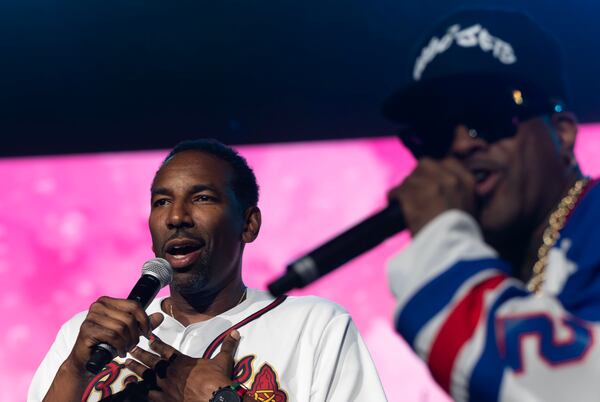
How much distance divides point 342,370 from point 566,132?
102cm

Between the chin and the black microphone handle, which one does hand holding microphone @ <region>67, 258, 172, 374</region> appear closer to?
the black microphone handle

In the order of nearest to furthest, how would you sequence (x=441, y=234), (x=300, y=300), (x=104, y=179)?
(x=441, y=234) < (x=300, y=300) < (x=104, y=179)

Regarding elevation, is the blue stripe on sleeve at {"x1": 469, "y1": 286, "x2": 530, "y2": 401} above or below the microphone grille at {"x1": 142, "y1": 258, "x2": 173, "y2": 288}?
below

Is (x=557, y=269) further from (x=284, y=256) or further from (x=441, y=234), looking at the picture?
(x=284, y=256)

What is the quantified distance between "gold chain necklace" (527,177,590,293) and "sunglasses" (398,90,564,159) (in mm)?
144

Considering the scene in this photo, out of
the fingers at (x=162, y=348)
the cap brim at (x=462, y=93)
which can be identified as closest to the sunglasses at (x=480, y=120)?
the cap brim at (x=462, y=93)

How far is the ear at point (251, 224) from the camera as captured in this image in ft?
8.45

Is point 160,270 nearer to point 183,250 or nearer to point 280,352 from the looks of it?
point 183,250

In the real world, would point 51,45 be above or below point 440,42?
above

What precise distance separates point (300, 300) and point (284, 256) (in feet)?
3.27

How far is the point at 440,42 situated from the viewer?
4.59ft

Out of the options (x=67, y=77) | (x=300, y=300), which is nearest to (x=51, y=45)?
(x=67, y=77)

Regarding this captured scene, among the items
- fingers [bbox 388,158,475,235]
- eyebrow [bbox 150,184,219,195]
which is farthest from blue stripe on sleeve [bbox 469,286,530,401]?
eyebrow [bbox 150,184,219,195]

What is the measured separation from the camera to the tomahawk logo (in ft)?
4.42
